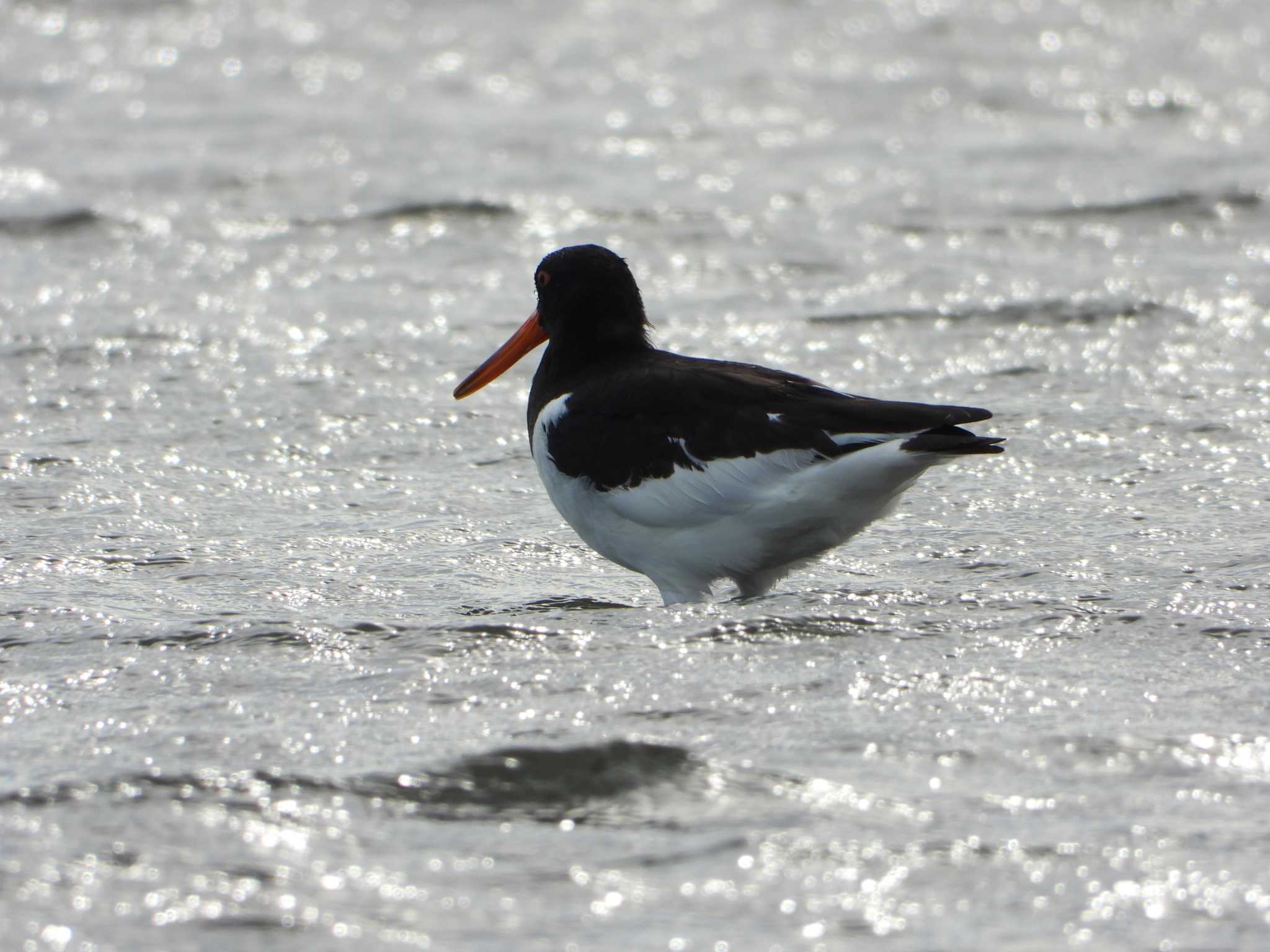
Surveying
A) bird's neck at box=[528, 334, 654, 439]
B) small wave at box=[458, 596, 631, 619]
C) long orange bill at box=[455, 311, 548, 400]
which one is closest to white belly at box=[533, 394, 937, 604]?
small wave at box=[458, 596, 631, 619]

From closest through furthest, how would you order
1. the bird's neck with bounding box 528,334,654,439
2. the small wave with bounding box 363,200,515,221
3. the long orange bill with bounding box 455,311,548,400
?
the bird's neck with bounding box 528,334,654,439
the long orange bill with bounding box 455,311,548,400
the small wave with bounding box 363,200,515,221

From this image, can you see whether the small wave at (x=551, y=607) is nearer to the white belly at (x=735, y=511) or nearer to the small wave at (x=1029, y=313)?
the white belly at (x=735, y=511)

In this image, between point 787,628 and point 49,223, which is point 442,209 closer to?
point 49,223

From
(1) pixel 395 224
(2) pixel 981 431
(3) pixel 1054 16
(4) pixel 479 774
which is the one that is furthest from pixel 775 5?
(4) pixel 479 774

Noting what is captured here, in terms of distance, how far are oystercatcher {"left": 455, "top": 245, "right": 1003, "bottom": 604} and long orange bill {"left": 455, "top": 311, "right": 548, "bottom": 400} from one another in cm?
63

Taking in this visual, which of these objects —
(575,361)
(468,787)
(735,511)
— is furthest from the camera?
(575,361)

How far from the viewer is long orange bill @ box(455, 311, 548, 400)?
237 inches

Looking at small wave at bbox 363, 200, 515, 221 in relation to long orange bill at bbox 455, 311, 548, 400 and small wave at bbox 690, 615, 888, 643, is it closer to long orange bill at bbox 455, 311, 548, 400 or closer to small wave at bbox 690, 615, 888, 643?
long orange bill at bbox 455, 311, 548, 400

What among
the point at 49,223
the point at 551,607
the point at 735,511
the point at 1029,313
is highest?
the point at 49,223

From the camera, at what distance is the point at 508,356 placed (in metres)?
6.17

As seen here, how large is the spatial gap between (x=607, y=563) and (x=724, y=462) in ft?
2.94

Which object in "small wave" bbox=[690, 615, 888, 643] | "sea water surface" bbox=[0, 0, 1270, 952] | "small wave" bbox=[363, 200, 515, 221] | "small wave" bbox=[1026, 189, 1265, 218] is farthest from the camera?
"small wave" bbox=[363, 200, 515, 221]

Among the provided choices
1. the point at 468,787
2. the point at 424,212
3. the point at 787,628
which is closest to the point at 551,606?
the point at 787,628

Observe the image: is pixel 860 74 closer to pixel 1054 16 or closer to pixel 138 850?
pixel 1054 16
